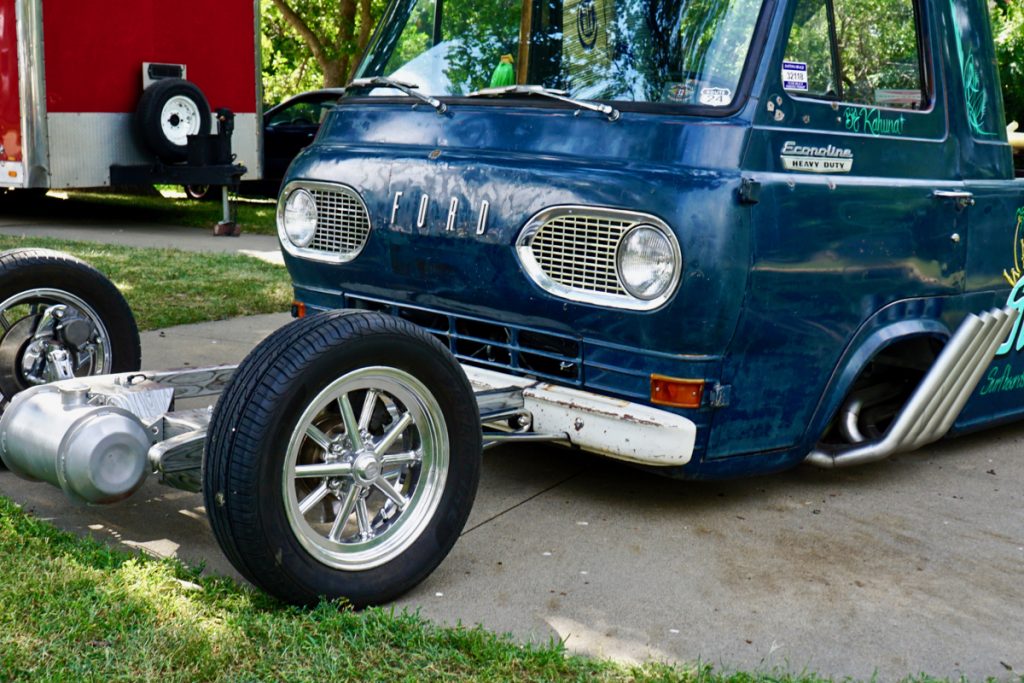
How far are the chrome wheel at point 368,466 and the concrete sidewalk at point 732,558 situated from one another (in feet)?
0.78

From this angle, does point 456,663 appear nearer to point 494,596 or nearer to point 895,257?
point 494,596

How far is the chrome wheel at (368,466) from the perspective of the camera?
360 centimetres

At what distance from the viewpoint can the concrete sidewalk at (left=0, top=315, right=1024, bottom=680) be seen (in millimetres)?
3588

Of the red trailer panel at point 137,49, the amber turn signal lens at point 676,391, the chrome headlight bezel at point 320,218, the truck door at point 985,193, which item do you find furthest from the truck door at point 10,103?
the truck door at point 985,193

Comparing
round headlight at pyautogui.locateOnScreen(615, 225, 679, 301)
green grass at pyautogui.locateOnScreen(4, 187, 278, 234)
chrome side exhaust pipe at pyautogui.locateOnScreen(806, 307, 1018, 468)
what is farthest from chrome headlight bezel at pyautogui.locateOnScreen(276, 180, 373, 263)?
green grass at pyautogui.locateOnScreen(4, 187, 278, 234)

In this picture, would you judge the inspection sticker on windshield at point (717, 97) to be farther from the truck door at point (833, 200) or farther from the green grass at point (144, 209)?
the green grass at point (144, 209)

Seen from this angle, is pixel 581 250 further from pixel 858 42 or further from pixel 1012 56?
pixel 1012 56

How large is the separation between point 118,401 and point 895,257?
2812mm

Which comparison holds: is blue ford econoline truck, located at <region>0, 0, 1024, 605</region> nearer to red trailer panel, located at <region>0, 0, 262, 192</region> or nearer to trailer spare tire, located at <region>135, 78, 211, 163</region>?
red trailer panel, located at <region>0, 0, 262, 192</region>

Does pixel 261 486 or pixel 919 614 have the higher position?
pixel 261 486

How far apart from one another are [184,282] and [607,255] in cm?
577

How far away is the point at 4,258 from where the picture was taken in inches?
186

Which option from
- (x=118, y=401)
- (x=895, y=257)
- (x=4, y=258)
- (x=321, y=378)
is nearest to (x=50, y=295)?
(x=4, y=258)

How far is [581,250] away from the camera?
4.29 metres
